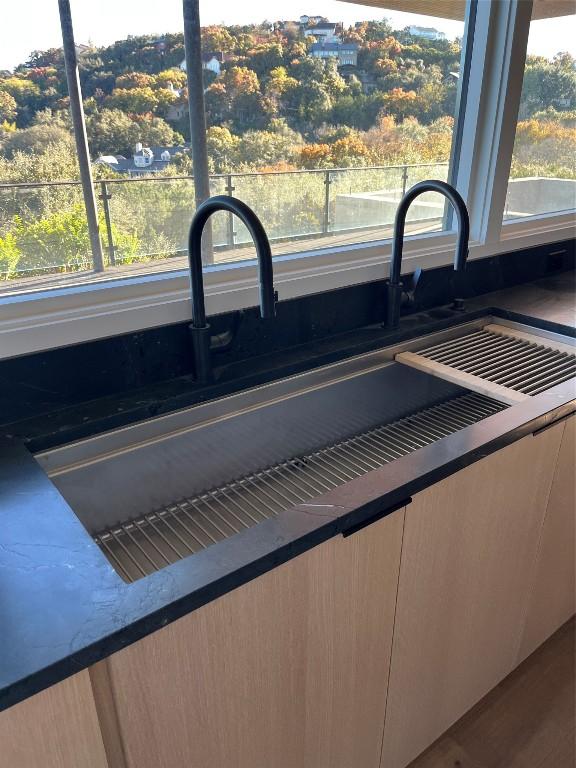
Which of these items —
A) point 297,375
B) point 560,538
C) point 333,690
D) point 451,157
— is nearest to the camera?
point 333,690

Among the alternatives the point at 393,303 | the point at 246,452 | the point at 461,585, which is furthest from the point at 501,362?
the point at 246,452

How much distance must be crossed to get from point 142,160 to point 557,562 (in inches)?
54.4

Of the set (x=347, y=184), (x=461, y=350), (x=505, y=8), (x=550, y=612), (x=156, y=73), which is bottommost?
(x=550, y=612)

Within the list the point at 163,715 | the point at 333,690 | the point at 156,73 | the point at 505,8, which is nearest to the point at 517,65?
the point at 505,8

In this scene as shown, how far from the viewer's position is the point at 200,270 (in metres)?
1.11

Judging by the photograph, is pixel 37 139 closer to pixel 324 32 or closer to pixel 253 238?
pixel 253 238

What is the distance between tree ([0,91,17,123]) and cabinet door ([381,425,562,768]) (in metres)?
0.97

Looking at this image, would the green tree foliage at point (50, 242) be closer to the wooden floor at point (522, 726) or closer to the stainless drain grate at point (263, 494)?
the stainless drain grate at point (263, 494)

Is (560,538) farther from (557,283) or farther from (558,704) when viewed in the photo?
(557,283)

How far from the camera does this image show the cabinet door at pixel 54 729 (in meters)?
0.58

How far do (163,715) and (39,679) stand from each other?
0.23 metres

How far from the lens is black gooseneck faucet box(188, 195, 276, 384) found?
986 millimetres

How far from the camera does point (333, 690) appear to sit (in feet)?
3.22

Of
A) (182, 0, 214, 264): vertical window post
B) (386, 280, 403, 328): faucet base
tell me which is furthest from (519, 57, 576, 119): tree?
(182, 0, 214, 264): vertical window post
